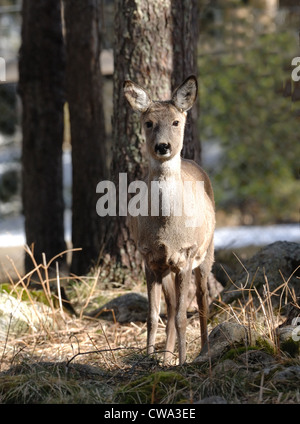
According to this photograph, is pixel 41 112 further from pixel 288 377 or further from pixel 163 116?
pixel 288 377

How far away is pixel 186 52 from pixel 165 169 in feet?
7.42

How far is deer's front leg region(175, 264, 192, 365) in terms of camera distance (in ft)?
16.4

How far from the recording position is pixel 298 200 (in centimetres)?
1254

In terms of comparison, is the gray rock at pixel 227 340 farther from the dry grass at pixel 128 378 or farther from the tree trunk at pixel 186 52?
the tree trunk at pixel 186 52

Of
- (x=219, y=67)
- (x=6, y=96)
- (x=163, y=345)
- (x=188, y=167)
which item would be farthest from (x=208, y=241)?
(x=6, y=96)

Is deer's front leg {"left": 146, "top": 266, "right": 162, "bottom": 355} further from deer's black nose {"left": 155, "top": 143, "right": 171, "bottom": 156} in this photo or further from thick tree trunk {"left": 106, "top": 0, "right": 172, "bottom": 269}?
thick tree trunk {"left": 106, "top": 0, "right": 172, "bottom": 269}

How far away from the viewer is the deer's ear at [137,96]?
491cm

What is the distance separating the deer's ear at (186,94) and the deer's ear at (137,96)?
0.63 ft

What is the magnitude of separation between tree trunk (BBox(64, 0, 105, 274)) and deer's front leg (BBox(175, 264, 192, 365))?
3270 mm

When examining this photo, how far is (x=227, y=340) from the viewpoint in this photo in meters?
4.59

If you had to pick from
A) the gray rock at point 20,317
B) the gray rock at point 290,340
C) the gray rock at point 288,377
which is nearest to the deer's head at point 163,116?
the gray rock at point 290,340

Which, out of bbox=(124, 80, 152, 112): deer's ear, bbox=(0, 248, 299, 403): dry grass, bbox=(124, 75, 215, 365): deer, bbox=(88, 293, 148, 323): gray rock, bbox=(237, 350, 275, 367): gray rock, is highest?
bbox=(124, 80, 152, 112): deer's ear

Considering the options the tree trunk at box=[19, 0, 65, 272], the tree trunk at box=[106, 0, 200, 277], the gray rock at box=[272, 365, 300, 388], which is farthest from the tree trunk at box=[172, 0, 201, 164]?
the gray rock at box=[272, 365, 300, 388]
